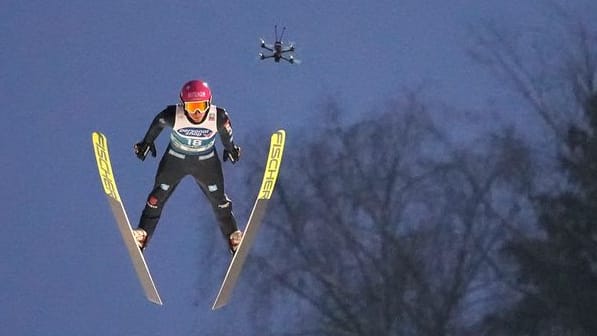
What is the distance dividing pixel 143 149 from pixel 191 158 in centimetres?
52

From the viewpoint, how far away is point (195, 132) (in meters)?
13.6

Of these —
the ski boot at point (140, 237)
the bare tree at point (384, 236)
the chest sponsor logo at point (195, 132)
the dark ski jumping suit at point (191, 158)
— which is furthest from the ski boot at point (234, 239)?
the bare tree at point (384, 236)

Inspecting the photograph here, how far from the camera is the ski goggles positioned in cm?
1330

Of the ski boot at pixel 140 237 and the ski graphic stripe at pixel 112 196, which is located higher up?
the ski graphic stripe at pixel 112 196

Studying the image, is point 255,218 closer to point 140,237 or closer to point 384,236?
point 140,237

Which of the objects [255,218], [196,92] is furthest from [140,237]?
[196,92]

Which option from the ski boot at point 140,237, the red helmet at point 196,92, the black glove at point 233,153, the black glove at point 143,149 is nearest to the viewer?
the red helmet at point 196,92

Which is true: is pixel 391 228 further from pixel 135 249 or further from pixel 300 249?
pixel 135 249

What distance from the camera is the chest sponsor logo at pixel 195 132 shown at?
13.6 meters

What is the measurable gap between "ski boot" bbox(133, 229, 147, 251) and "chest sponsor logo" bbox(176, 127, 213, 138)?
1.07 m

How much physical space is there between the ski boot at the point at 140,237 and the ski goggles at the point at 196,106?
1341mm

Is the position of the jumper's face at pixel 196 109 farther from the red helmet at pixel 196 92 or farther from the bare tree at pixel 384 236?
the bare tree at pixel 384 236

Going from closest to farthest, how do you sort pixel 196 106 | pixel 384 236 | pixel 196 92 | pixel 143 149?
pixel 196 92, pixel 196 106, pixel 143 149, pixel 384 236

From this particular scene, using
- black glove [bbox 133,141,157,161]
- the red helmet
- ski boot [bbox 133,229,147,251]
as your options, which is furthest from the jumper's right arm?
ski boot [bbox 133,229,147,251]
